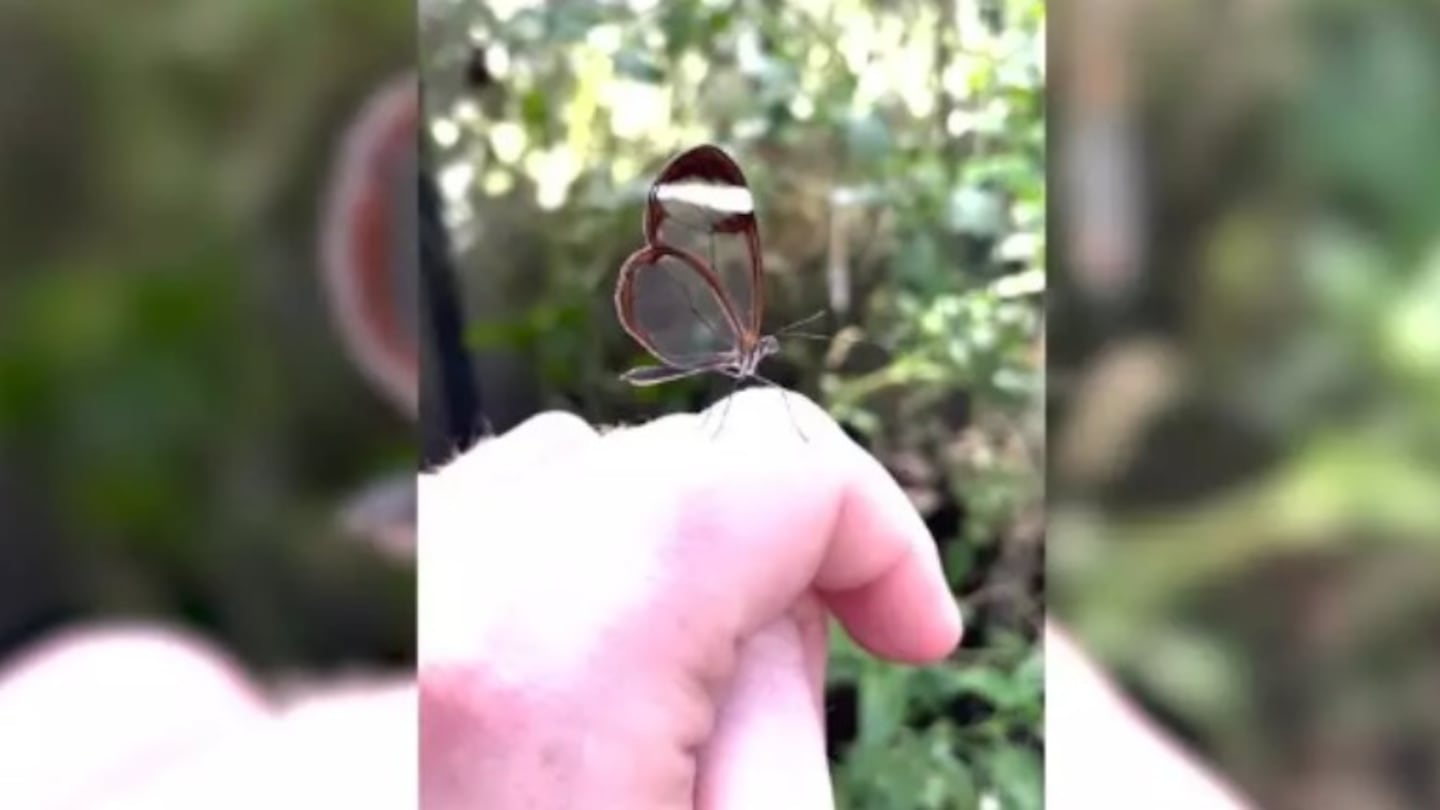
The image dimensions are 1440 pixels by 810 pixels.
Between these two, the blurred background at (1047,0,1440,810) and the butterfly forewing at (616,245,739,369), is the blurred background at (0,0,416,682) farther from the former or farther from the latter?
the blurred background at (1047,0,1440,810)

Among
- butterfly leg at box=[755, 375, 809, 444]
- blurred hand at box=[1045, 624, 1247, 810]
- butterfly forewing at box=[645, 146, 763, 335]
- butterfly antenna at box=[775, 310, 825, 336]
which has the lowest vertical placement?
blurred hand at box=[1045, 624, 1247, 810]

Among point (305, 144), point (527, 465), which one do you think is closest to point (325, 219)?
point (305, 144)

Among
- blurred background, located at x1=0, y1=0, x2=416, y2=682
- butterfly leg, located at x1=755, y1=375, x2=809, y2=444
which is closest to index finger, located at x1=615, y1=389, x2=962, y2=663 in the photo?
butterfly leg, located at x1=755, y1=375, x2=809, y2=444

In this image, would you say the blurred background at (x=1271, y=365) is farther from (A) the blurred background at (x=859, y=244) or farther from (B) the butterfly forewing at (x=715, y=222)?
(B) the butterfly forewing at (x=715, y=222)

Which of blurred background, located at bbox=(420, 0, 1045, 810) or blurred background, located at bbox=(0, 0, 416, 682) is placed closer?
blurred background, located at bbox=(0, 0, 416, 682)

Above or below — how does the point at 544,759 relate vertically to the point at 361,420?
below

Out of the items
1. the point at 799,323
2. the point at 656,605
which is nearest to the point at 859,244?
the point at 799,323

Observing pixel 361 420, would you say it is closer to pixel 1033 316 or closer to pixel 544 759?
pixel 544 759

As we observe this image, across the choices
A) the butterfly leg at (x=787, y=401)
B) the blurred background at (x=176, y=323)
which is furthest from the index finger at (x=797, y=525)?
the blurred background at (x=176, y=323)
